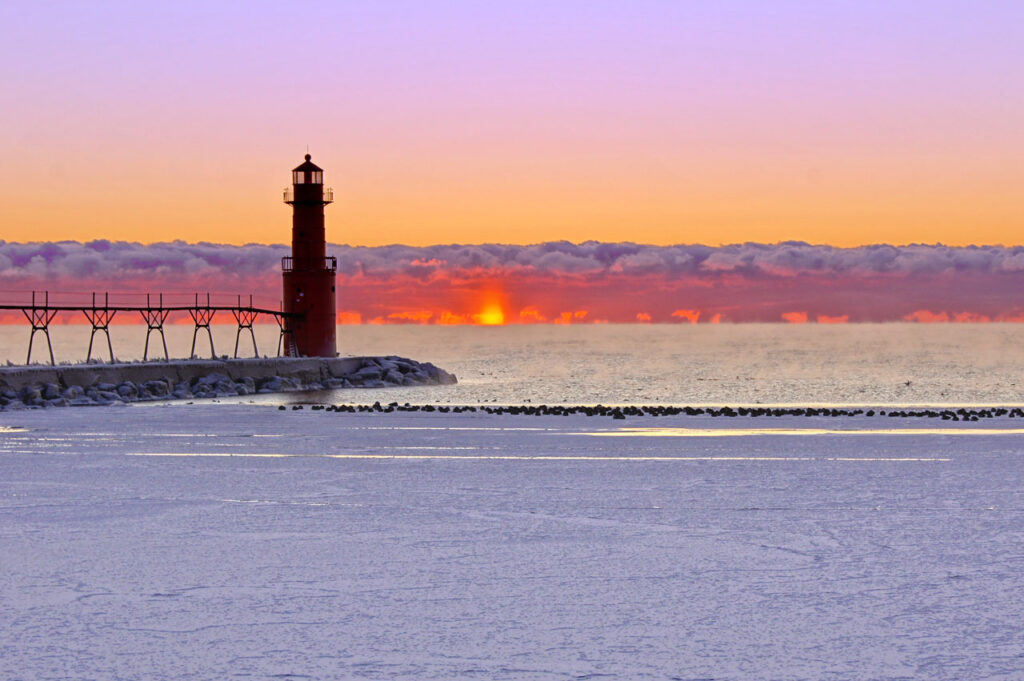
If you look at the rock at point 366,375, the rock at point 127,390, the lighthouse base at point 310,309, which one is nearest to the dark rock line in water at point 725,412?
the rock at point 127,390

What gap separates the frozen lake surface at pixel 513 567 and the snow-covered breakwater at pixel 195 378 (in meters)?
20.0

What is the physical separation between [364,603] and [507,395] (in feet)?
132

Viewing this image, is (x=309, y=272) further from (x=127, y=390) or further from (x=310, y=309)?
(x=127, y=390)

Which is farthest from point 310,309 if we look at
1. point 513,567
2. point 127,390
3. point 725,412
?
point 513,567

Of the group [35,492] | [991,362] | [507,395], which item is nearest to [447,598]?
[35,492]

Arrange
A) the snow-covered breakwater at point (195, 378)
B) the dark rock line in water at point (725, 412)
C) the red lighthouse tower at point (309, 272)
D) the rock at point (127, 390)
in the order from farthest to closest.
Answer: the red lighthouse tower at point (309, 272)
the rock at point (127, 390)
the snow-covered breakwater at point (195, 378)
the dark rock line in water at point (725, 412)

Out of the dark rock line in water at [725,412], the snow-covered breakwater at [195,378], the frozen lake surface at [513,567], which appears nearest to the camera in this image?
the frozen lake surface at [513,567]

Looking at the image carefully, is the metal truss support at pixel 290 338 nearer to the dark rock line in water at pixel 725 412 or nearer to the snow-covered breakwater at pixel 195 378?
the snow-covered breakwater at pixel 195 378

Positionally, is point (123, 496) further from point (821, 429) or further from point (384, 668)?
point (821, 429)

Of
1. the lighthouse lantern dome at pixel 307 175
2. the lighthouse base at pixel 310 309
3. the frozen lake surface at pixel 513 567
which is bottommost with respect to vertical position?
the frozen lake surface at pixel 513 567

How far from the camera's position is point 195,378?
4269 cm

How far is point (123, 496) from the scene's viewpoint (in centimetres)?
1115

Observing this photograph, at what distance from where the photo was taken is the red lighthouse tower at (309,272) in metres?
49.9

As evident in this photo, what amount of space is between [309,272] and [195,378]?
9208 mm
